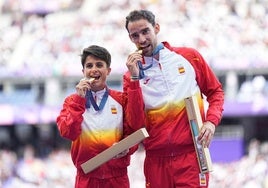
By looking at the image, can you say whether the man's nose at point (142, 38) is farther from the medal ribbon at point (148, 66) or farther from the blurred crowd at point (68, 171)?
the blurred crowd at point (68, 171)

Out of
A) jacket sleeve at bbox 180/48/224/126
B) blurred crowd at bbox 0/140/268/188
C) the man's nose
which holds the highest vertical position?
the man's nose

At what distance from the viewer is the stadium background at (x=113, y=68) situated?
862 centimetres

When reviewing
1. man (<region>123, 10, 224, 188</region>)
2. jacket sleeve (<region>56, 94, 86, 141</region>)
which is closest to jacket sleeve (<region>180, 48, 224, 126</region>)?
man (<region>123, 10, 224, 188</region>)

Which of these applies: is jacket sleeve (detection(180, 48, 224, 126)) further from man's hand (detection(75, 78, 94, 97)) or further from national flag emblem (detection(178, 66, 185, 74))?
man's hand (detection(75, 78, 94, 97))

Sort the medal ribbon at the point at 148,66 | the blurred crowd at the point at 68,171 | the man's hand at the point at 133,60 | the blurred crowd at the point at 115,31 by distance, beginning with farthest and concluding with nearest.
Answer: the blurred crowd at the point at 115,31 → the blurred crowd at the point at 68,171 → the medal ribbon at the point at 148,66 → the man's hand at the point at 133,60

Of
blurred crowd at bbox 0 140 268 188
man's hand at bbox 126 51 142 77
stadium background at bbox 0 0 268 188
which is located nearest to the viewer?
man's hand at bbox 126 51 142 77

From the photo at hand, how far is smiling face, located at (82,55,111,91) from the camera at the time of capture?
312 cm

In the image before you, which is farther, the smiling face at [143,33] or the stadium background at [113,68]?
the stadium background at [113,68]

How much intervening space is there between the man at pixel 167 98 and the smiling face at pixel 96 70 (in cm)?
13

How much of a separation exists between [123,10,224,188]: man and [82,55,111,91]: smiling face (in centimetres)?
13

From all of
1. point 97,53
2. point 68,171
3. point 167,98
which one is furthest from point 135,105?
point 68,171

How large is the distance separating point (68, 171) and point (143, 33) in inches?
235

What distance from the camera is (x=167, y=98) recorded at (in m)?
2.99

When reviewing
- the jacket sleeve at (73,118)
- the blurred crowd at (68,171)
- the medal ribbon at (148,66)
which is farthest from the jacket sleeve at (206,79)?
the blurred crowd at (68,171)
